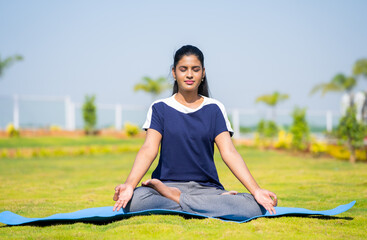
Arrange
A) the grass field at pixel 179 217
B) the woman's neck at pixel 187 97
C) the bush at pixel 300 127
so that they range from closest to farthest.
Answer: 1. the grass field at pixel 179 217
2. the woman's neck at pixel 187 97
3. the bush at pixel 300 127

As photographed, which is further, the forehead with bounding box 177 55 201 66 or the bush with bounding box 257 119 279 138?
the bush with bounding box 257 119 279 138

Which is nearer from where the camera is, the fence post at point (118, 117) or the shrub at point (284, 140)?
the shrub at point (284, 140)

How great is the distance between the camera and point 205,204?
3.46 meters

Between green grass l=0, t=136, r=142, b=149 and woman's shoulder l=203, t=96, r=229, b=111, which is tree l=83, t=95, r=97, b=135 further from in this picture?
woman's shoulder l=203, t=96, r=229, b=111

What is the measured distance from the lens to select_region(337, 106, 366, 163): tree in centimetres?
1090

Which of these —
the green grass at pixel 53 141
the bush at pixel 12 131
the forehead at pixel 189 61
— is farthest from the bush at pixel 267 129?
the forehead at pixel 189 61

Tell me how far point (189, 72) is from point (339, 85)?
27775mm

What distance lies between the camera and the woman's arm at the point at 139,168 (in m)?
3.21

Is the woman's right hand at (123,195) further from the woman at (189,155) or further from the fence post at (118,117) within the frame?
the fence post at (118,117)


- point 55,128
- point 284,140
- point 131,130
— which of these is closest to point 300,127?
point 284,140

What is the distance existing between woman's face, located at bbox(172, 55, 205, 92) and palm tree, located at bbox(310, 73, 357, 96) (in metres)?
27.3

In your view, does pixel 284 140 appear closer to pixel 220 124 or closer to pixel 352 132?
pixel 352 132

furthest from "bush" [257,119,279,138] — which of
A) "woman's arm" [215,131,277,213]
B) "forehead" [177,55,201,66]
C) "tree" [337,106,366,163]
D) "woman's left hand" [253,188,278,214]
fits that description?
"woman's left hand" [253,188,278,214]

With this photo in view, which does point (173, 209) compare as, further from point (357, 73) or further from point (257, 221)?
point (357, 73)
